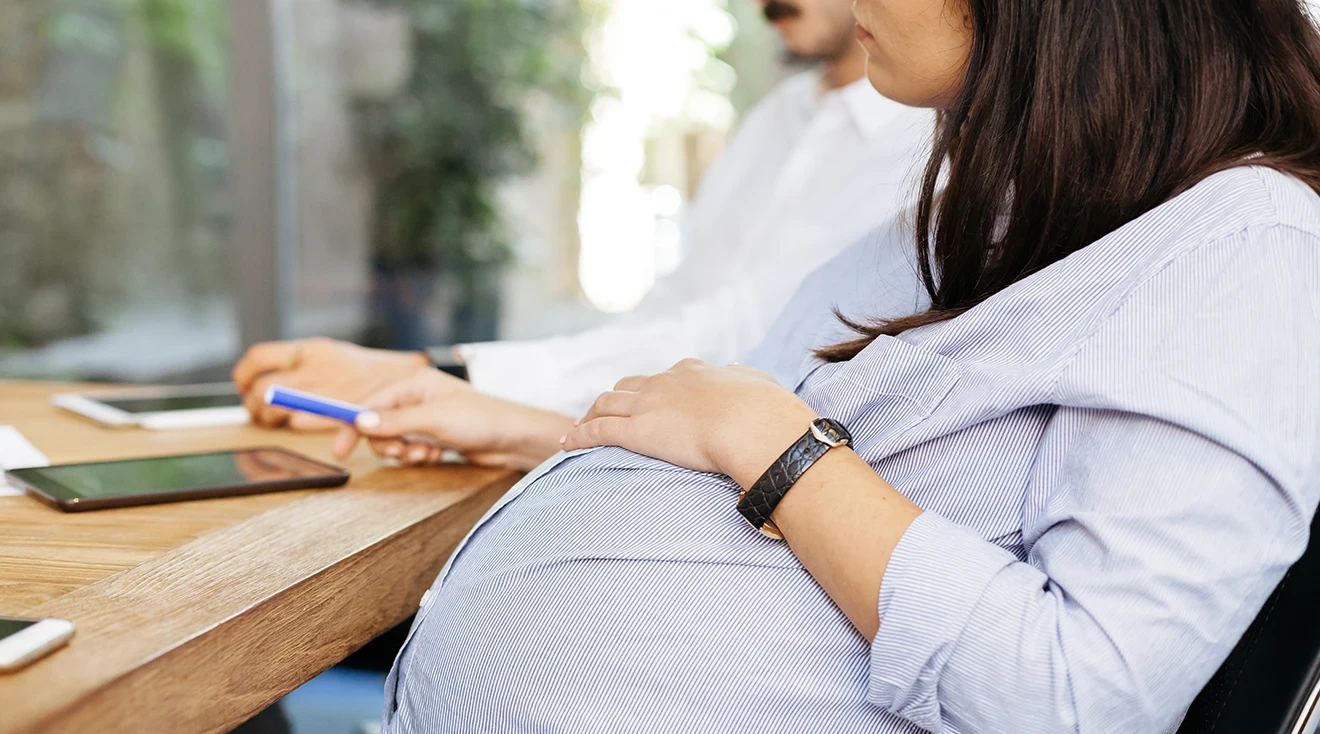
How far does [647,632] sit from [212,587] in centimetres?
27

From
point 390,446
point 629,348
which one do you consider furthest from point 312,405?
point 629,348

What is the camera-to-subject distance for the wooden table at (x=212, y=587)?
53cm

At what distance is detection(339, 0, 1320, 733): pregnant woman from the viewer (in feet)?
1.82

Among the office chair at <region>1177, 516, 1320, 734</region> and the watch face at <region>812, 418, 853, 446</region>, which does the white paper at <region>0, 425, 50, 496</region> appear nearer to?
the watch face at <region>812, 418, 853, 446</region>

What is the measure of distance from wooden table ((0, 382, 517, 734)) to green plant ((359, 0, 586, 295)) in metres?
2.21

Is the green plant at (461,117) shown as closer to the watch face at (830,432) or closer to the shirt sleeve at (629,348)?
the shirt sleeve at (629,348)

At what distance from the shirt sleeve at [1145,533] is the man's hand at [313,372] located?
0.73 metres

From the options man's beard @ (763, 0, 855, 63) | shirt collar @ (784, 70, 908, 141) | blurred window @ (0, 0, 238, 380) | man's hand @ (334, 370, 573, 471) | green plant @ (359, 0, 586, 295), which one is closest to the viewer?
man's hand @ (334, 370, 573, 471)

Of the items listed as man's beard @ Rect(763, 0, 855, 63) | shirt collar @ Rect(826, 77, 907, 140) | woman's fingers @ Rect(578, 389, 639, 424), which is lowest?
woman's fingers @ Rect(578, 389, 639, 424)

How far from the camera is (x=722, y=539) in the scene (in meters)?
0.66

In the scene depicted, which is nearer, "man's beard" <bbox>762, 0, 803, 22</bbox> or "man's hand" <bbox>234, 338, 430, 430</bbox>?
"man's hand" <bbox>234, 338, 430, 430</bbox>

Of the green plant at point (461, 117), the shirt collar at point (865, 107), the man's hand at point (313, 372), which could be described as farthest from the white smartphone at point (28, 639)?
the green plant at point (461, 117)

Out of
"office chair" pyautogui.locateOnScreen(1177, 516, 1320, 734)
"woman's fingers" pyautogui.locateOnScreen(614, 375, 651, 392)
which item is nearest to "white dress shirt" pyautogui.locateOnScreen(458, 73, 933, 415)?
"woman's fingers" pyautogui.locateOnScreen(614, 375, 651, 392)

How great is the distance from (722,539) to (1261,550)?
0.29m
